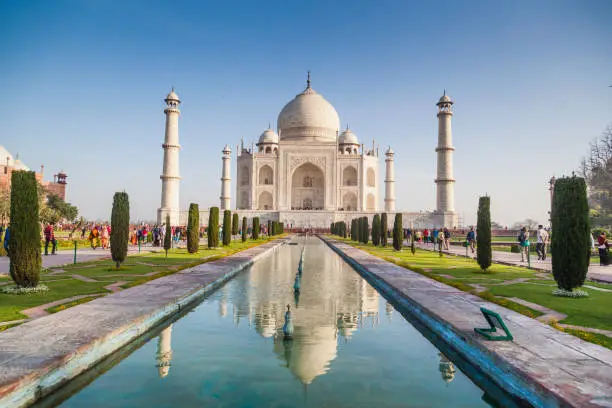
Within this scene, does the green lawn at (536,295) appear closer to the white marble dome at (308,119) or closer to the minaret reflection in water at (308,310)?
the minaret reflection in water at (308,310)

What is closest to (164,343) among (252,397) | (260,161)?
(252,397)

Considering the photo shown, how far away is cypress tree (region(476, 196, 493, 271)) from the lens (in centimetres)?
915

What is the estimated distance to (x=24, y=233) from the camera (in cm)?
630

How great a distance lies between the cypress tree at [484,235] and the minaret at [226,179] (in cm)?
3423

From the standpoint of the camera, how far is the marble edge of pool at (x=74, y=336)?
2.79m

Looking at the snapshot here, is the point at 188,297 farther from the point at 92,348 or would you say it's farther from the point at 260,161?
the point at 260,161

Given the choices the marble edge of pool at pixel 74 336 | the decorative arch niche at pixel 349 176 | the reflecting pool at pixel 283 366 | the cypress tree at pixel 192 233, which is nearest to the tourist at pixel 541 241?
the reflecting pool at pixel 283 366

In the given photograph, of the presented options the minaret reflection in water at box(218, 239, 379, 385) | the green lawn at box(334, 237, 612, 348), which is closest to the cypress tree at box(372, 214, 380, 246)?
the green lawn at box(334, 237, 612, 348)

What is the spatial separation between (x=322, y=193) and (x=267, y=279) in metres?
34.1

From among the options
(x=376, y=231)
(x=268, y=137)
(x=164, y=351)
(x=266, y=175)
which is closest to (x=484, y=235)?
(x=164, y=351)

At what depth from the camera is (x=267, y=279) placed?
8.46 metres

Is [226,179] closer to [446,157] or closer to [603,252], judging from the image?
[446,157]

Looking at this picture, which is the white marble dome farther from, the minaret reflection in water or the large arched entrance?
the minaret reflection in water

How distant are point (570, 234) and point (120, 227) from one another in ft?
24.6
